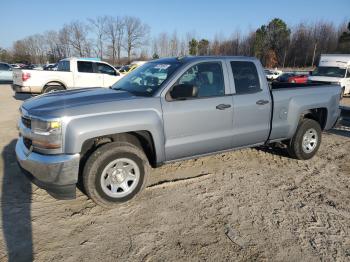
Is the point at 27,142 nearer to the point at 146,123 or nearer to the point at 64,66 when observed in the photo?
the point at 146,123

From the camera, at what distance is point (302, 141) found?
5.45m

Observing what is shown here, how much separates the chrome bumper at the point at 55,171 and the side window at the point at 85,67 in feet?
32.6

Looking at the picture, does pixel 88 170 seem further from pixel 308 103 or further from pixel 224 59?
pixel 308 103

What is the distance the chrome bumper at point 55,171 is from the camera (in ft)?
10.8

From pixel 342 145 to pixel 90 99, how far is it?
18.3 feet

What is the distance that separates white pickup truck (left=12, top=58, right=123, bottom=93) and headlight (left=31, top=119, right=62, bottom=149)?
891 cm

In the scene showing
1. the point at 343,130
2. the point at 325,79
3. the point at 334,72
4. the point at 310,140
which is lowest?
the point at 343,130

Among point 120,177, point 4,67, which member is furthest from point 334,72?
point 4,67

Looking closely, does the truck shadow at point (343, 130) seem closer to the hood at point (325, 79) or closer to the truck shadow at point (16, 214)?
the truck shadow at point (16, 214)

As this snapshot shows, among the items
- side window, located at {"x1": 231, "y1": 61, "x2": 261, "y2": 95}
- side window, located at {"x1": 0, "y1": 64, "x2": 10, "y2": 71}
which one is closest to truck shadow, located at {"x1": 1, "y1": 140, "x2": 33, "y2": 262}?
side window, located at {"x1": 231, "y1": 61, "x2": 261, "y2": 95}

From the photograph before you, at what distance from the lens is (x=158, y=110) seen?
385 centimetres

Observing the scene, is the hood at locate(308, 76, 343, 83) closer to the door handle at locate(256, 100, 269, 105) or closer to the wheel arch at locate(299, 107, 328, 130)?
the wheel arch at locate(299, 107, 328, 130)

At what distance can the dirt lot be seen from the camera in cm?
296

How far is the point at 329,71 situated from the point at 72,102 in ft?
59.6
